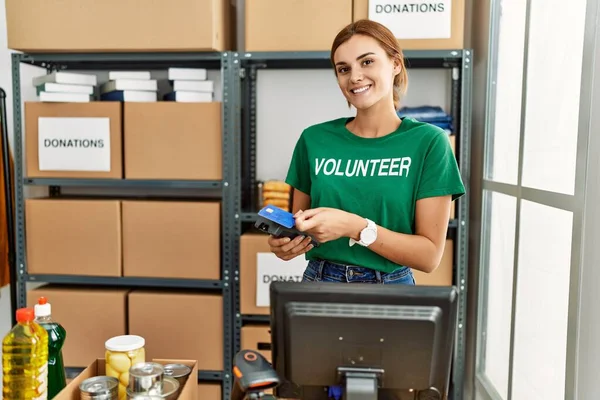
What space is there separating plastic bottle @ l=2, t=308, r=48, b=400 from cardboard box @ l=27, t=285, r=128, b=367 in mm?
1244

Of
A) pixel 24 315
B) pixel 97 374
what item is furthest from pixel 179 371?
pixel 24 315

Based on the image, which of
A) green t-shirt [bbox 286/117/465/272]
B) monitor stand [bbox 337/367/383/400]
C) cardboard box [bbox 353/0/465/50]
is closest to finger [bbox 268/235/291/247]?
green t-shirt [bbox 286/117/465/272]

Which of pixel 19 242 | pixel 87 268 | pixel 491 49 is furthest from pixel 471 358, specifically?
pixel 19 242

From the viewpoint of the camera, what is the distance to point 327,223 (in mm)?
1188

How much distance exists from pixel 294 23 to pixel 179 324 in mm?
1377

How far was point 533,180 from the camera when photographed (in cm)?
174

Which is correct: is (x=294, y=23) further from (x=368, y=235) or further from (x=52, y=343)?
(x=52, y=343)

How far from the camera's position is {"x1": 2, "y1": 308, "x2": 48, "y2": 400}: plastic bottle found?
110 cm

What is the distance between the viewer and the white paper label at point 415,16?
2172 mm

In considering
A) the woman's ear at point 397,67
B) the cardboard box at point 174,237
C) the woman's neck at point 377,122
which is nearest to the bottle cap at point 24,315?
the woman's neck at point 377,122

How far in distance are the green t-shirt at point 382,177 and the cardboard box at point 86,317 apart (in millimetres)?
1348

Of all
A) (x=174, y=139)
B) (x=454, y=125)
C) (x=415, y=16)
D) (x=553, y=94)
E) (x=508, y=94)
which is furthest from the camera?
(x=454, y=125)

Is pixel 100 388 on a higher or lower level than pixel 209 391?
higher

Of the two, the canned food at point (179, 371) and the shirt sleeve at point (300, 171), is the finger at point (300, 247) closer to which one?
the shirt sleeve at point (300, 171)
